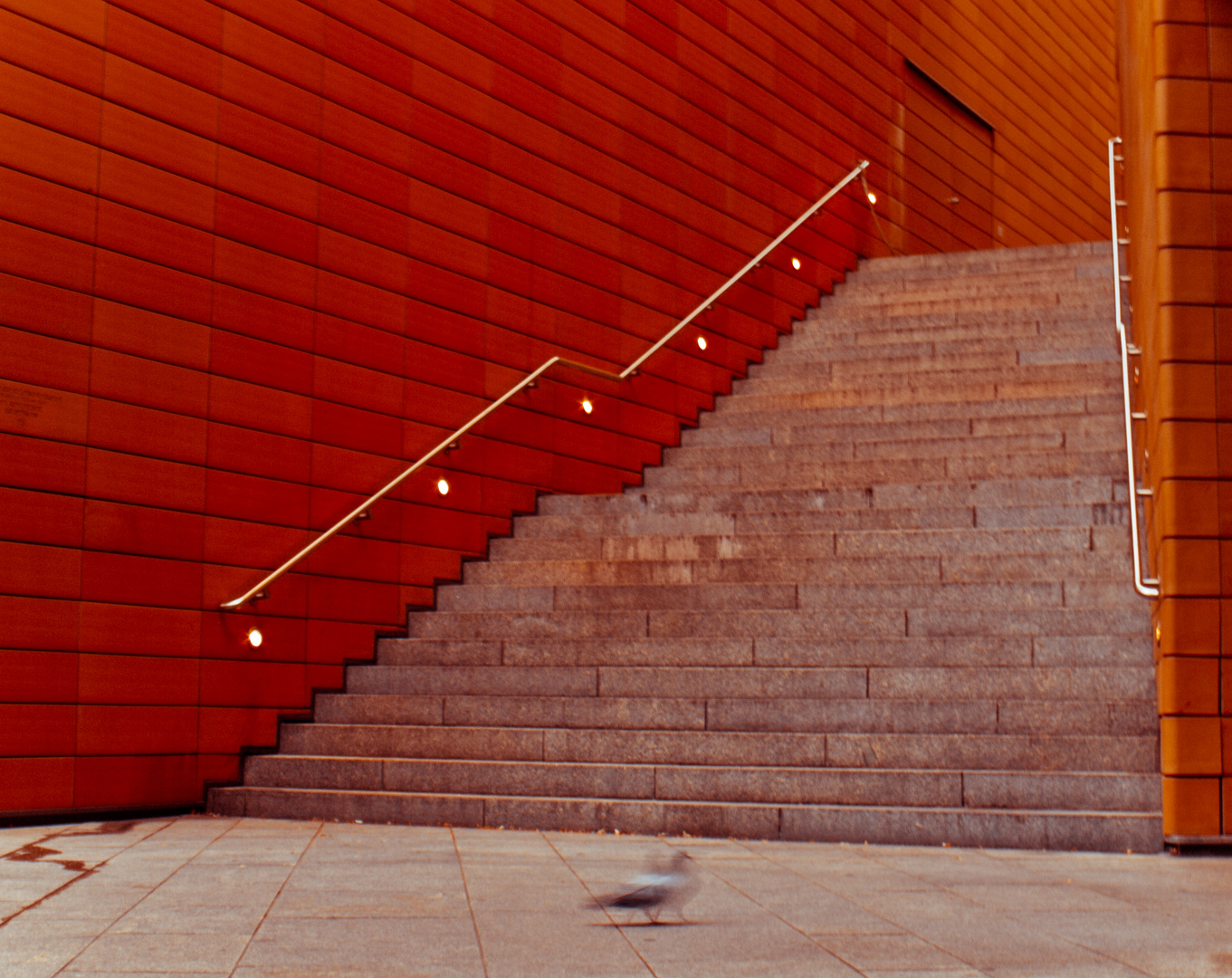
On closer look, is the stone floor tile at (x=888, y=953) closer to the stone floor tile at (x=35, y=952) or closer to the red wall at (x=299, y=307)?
the stone floor tile at (x=35, y=952)

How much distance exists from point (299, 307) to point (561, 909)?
14.7 feet

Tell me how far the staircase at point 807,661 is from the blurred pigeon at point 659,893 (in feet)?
3.66

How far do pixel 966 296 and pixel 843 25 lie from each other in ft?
11.9

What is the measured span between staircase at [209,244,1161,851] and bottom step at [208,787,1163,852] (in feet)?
0.03

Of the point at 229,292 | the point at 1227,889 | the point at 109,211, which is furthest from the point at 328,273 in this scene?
the point at 1227,889

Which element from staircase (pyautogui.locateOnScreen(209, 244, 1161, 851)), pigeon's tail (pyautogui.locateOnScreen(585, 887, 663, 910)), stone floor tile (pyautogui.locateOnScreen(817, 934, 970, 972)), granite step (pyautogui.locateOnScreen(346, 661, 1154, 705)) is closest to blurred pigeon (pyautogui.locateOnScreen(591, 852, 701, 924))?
pigeon's tail (pyautogui.locateOnScreen(585, 887, 663, 910))

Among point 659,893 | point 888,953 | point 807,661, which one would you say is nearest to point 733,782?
point 807,661

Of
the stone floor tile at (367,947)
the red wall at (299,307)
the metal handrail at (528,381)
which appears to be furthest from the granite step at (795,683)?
the stone floor tile at (367,947)

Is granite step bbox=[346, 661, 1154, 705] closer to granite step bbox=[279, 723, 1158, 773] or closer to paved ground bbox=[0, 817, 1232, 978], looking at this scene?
granite step bbox=[279, 723, 1158, 773]

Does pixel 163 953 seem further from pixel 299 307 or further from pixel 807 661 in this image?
pixel 299 307

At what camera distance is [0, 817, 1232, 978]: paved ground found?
11.3 feet

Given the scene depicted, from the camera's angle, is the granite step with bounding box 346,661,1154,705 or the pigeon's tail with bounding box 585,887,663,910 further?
the granite step with bounding box 346,661,1154,705

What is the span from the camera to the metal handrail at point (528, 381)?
7254mm

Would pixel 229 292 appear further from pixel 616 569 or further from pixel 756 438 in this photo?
pixel 756 438
